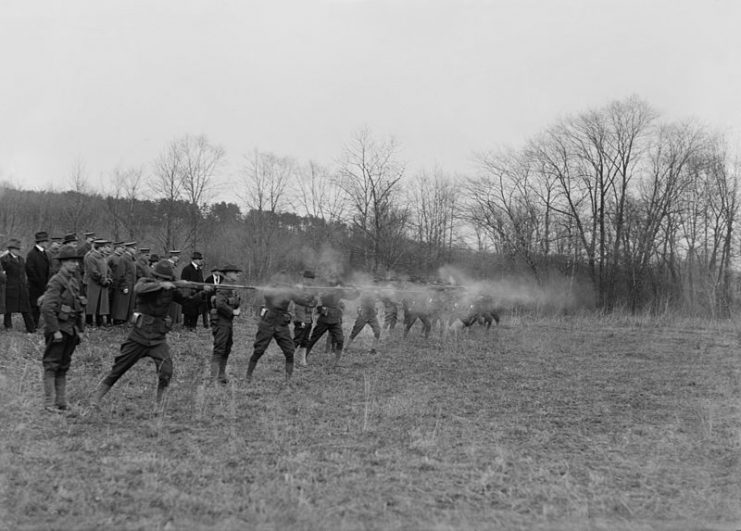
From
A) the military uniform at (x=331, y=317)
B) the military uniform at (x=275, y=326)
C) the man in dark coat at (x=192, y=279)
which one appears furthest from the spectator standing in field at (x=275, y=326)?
the man in dark coat at (x=192, y=279)

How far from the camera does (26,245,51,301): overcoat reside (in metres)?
11.7

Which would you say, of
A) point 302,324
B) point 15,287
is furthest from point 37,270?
point 302,324

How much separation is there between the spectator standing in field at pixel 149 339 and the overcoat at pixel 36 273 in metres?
5.39

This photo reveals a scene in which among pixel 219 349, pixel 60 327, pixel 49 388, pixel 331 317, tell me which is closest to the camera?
pixel 60 327

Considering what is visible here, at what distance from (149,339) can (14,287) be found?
5907 millimetres

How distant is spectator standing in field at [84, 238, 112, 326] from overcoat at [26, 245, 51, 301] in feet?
2.63

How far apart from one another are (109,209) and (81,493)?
121 feet

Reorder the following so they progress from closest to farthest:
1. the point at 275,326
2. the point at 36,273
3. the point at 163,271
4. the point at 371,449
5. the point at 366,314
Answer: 1. the point at 371,449
2. the point at 163,271
3. the point at 275,326
4. the point at 36,273
5. the point at 366,314

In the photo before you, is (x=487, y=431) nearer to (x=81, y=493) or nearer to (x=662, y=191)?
(x=81, y=493)

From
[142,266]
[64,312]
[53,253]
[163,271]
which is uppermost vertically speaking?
[53,253]

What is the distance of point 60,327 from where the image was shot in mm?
7121

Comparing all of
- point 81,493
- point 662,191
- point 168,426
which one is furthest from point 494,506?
point 662,191

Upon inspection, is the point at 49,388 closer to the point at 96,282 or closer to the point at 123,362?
the point at 123,362

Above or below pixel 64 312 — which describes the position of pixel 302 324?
below
